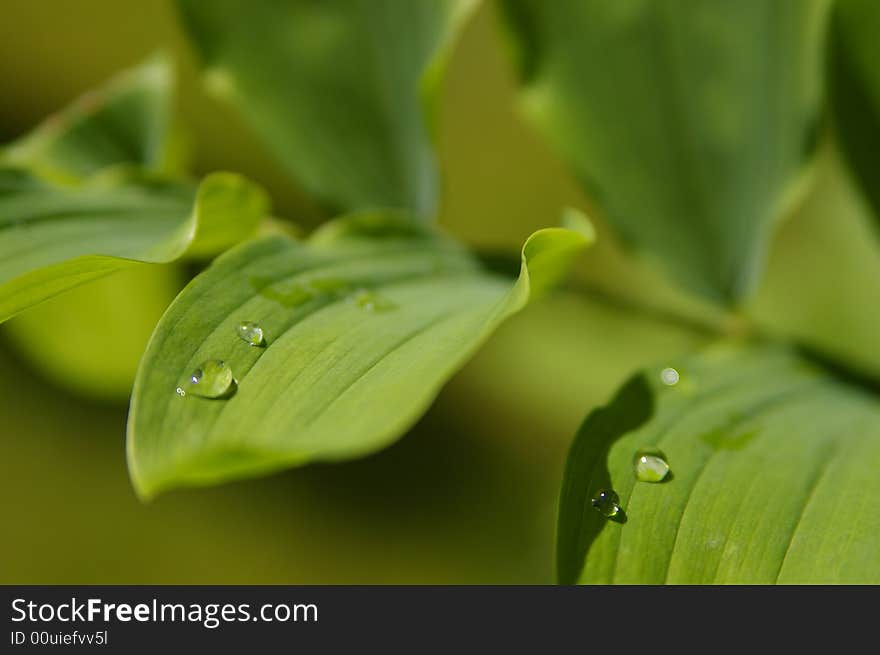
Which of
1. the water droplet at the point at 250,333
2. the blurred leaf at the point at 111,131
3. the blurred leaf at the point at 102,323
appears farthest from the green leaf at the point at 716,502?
the blurred leaf at the point at 102,323

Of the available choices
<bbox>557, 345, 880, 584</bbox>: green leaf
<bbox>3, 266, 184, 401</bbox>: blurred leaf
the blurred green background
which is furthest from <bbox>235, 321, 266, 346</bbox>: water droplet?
the blurred green background

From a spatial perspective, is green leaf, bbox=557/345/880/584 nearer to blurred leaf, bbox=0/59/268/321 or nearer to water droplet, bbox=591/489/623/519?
water droplet, bbox=591/489/623/519

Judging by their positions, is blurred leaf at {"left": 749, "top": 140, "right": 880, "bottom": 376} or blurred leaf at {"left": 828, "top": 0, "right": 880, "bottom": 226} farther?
blurred leaf at {"left": 749, "top": 140, "right": 880, "bottom": 376}

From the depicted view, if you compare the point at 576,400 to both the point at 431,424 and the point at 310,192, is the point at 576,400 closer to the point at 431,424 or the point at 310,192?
the point at 431,424

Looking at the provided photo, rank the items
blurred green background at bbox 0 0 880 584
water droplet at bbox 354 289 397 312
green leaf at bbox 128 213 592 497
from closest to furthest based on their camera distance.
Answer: green leaf at bbox 128 213 592 497 → water droplet at bbox 354 289 397 312 → blurred green background at bbox 0 0 880 584

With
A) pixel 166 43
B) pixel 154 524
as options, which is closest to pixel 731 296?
pixel 154 524

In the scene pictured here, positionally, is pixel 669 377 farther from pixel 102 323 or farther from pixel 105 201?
pixel 102 323

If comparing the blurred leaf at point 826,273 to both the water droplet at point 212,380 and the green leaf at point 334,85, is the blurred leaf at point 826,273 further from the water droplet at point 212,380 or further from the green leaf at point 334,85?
the water droplet at point 212,380
